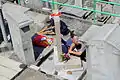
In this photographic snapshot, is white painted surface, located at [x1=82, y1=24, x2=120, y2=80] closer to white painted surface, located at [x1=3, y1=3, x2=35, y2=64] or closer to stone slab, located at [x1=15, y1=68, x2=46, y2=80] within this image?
stone slab, located at [x1=15, y1=68, x2=46, y2=80]

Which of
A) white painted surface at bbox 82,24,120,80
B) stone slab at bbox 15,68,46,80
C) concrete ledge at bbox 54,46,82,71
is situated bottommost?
stone slab at bbox 15,68,46,80

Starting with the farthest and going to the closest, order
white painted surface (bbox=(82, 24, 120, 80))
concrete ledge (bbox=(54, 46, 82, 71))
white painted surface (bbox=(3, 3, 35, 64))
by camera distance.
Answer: concrete ledge (bbox=(54, 46, 82, 71))
white painted surface (bbox=(3, 3, 35, 64))
white painted surface (bbox=(82, 24, 120, 80))

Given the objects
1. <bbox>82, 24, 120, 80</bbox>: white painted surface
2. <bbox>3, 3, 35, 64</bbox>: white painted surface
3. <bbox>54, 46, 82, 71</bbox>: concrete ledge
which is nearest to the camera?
<bbox>82, 24, 120, 80</bbox>: white painted surface

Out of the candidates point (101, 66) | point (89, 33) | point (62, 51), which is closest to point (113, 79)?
point (101, 66)

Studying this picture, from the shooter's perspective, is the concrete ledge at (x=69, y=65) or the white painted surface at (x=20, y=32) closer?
the white painted surface at (x=20, y=32)

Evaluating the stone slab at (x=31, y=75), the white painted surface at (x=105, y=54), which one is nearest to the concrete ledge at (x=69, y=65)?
the stone slab at (x=31, y=75)

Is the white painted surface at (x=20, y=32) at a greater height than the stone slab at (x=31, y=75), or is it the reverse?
the white painted surface at (x=20, y=32)

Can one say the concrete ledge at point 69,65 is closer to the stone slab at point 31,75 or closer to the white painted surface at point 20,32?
the stone slab at point 31,75

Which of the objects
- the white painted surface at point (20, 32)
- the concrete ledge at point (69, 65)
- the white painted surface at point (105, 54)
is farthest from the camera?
the concrete ledge at point (69, 65)

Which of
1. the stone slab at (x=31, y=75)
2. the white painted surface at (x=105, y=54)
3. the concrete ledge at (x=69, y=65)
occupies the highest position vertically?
the white painted surface at (x=105, y=54)

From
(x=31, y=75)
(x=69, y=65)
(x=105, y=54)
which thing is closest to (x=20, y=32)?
(x=31, y=75)

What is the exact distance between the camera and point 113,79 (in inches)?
213

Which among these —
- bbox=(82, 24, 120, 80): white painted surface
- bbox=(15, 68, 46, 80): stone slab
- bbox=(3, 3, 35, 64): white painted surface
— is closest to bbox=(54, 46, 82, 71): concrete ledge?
bbox=(15, 68, 46, 80): stone slab

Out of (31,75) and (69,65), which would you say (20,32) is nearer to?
(31,75)
